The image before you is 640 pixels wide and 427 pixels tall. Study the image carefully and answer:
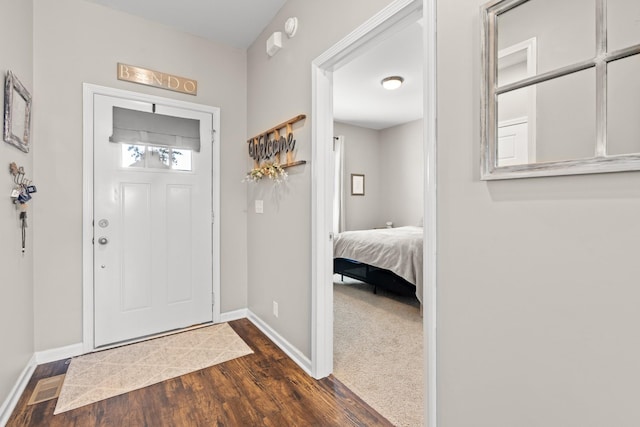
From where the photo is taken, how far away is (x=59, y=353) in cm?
235

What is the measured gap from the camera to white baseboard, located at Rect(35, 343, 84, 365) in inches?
90.0

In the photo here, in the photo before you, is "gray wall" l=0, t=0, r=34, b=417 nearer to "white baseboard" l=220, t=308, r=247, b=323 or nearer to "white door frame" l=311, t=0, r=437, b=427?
"white baseboard" l=220, t=308, r=247, b=323

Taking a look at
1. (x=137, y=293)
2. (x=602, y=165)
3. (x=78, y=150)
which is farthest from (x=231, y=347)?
(x=602, y=165)

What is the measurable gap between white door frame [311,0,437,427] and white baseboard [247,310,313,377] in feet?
0.37

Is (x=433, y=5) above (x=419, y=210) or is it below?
above

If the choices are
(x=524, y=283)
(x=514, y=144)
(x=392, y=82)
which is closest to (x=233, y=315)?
(x=524, y=283)

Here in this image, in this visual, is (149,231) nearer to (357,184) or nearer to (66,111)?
(66,111)

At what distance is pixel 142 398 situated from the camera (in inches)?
73.2

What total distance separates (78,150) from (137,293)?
1.26 metres

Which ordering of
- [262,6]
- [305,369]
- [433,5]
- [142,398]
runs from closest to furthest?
[433,5] → [142,398] → [305,369] → [262,6]

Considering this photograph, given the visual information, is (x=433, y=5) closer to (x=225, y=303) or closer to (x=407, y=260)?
(x=407, y=260)

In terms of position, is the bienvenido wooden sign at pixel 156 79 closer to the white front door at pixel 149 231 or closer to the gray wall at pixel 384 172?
the white front door at pixel 149 231

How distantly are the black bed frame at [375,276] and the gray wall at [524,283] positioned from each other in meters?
2.29

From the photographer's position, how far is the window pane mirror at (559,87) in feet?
2.73
